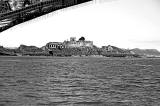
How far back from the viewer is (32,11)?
1642 cm

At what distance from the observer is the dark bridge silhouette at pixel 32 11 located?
15.4m

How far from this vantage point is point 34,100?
23.5 m

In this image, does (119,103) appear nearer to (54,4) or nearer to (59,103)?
(59,103)

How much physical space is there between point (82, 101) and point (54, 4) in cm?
1012

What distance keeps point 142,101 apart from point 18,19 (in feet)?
39.0

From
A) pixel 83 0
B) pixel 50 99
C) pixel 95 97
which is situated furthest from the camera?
pixel 95 97

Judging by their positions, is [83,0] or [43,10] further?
[43,10]

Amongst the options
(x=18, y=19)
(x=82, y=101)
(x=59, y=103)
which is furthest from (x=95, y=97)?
(x=18, y=19)

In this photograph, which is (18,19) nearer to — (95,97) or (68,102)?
(68,102)

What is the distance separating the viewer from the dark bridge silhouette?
1542cm

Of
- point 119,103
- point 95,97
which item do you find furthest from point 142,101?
point 95,97

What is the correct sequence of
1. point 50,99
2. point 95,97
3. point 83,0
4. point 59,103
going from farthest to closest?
point 95,97
point 50,99
point 59,103
point 83,0

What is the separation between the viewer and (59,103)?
74.6 ft

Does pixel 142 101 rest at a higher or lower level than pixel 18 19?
lower
